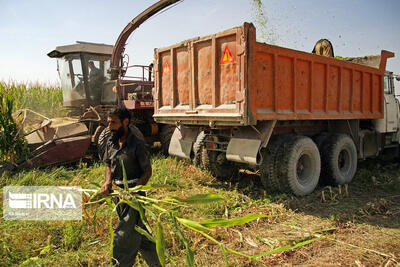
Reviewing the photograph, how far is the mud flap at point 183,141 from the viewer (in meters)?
6.11

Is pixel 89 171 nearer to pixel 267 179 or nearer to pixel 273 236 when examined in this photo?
pixel 267 179

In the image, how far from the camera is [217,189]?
5.68 metres

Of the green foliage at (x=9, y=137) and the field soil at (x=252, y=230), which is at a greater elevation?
the green foliage at (x=9, y=137)

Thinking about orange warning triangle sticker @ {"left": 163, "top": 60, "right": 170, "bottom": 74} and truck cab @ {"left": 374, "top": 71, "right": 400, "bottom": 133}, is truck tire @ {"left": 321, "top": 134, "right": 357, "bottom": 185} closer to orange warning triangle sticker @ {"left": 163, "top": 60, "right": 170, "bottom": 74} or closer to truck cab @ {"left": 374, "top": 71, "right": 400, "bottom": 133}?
truck cab @ {"left": 374, "top": 71, "right": 400, "bottom": 133}

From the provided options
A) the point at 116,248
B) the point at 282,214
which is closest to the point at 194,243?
the point at 116,248

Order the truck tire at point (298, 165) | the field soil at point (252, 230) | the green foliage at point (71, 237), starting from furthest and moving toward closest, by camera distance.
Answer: the truck tire at point (298, 165), the green foliage at point (71, 237), the field soil at point (252, 230)


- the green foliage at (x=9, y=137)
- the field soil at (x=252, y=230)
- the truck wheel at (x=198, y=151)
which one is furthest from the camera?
the truck wheel at (x=198, y=151)

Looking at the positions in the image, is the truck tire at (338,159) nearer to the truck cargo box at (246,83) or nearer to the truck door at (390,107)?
the truck cargo box at (246,83)

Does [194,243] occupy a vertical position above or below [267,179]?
→ below

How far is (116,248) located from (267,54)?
3568 millimetres

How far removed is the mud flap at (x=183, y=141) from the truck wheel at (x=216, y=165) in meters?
0.35

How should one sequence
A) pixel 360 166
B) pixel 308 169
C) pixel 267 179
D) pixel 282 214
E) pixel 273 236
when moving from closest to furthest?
pixel 273 236
pixel 282 214
pixel 267 179
pixel 308 169
pixel 360 166

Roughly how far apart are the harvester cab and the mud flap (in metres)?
3.15

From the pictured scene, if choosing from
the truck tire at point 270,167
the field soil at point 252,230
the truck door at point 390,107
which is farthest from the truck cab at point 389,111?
the truck tire at point 270,167
